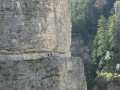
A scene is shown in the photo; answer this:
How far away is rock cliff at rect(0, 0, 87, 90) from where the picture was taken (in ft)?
26.2

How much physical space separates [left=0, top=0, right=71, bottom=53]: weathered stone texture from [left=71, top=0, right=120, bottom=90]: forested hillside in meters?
42.6

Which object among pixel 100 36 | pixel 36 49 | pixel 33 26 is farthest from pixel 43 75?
pixel 100 36

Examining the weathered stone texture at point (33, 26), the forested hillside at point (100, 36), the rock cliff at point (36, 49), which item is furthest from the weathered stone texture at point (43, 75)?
the forested hillside at point (100, 36)

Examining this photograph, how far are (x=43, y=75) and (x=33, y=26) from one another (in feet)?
3.92

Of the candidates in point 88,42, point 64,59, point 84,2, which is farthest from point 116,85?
point 64,59

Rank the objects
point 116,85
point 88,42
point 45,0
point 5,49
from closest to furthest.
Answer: point 5,49 → point 45,0 → point 116,85 → point 88,42

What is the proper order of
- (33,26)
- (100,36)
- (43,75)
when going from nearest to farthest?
(43,75)
(33,26)
(100,36)

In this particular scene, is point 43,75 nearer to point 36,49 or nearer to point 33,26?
point 36,49

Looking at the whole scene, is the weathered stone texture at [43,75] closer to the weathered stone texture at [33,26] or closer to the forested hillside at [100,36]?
the weathered stone texture at [33,26]

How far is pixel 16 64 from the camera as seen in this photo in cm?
804

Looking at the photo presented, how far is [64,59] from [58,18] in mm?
1058

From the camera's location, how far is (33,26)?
8320mm

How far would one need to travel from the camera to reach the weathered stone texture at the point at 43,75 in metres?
7.91

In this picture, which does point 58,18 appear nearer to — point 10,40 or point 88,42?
point 10,40
